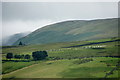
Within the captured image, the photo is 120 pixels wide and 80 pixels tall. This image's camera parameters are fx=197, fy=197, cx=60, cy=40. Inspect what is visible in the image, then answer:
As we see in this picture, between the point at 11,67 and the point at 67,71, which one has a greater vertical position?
the point at 67,71

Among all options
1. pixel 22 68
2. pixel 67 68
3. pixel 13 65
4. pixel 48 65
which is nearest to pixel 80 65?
pixel 67 68

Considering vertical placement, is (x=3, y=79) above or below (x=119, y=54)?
below

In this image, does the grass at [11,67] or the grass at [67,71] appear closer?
the grass at [67,71]

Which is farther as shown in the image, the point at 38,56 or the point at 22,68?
the point at 38,56

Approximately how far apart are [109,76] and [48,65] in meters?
53.0

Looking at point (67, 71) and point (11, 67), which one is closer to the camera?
point (67, 71)

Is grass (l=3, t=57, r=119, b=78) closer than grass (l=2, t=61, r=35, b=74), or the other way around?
grass (l=3, t=57, r=119, b=78)

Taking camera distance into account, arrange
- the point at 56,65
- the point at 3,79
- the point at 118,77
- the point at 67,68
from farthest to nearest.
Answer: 1. the point at 56,65
2. the point at 67,68
3. the point at 3,79
4. the point at 118,77

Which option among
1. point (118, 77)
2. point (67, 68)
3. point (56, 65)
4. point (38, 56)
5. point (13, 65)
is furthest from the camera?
point (38, 56)

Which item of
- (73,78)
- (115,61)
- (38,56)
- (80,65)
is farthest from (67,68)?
(38,56)

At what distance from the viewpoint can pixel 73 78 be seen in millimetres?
108750

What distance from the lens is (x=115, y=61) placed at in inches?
5453

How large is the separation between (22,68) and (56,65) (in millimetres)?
25808

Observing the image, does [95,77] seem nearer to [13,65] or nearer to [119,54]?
[119,54]
